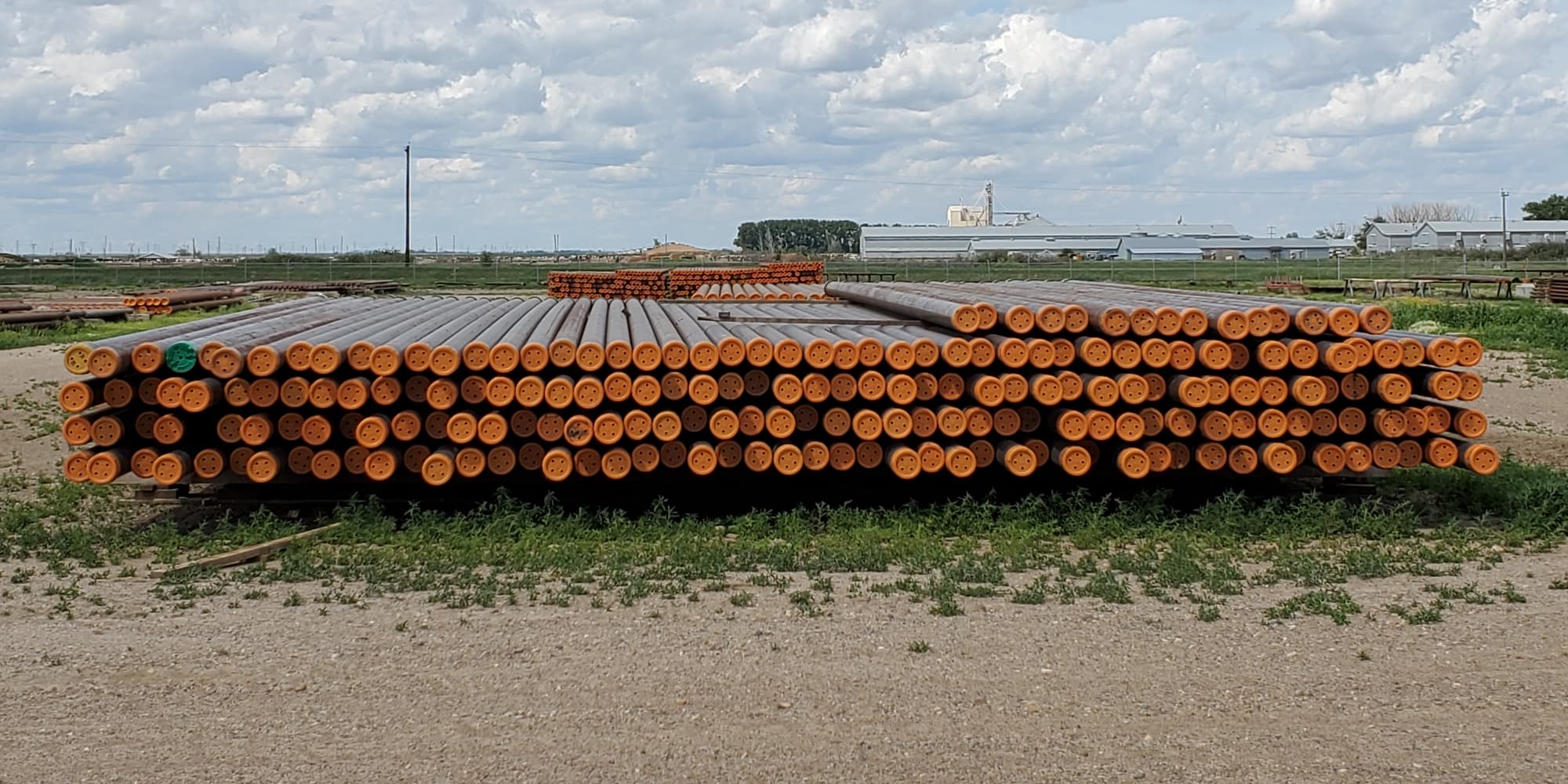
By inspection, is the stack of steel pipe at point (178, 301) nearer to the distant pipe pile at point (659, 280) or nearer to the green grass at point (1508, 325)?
the distant pipe pile at point (659, 280)

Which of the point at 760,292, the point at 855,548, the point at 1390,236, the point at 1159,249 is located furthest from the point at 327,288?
the point at 1390,236

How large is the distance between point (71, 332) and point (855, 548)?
80.2 ft

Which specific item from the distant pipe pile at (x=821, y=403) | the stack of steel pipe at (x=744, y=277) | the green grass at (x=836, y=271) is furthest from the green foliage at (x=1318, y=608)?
the green grass at (x=836, y=271)

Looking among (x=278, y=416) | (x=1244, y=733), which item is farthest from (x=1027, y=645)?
(x=278, y=416)

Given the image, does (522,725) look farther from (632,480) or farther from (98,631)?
(632,480)

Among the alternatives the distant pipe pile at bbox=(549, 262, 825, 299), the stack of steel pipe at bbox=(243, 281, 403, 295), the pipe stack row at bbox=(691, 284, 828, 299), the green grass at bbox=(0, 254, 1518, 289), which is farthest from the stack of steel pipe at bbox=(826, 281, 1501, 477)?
the green grass at bbox=(0, 254, 1518, 289)

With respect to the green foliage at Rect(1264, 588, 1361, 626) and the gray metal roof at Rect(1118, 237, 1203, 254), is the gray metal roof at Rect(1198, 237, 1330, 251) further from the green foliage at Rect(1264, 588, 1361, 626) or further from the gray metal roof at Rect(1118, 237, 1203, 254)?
the green foliage at Rect(1264, 588, 1361, 626)

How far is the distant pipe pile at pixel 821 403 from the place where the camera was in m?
10.2

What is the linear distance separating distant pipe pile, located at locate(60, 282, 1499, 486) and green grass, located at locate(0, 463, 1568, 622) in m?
0.36

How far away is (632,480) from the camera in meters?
10.9

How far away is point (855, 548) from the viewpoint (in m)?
9.51

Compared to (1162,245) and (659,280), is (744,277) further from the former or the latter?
(1162,245)

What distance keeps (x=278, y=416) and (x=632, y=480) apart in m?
2.62

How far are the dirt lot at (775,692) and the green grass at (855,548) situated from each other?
0.90 ft
